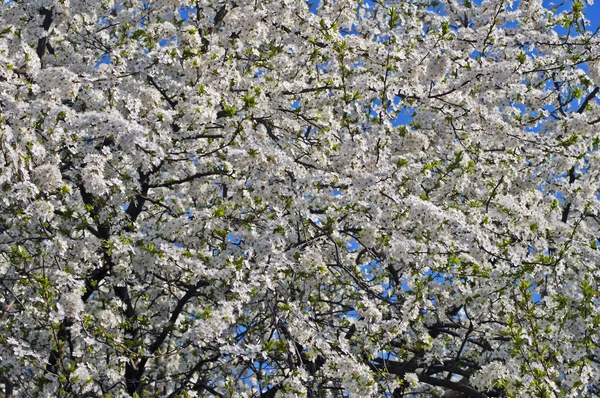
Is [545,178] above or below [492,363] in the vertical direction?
above

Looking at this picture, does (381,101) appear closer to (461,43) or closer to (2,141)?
(461,43)

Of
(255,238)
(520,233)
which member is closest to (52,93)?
(255,238)

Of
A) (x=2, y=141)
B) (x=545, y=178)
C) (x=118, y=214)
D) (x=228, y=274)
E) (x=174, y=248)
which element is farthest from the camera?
(x=545, y=178)

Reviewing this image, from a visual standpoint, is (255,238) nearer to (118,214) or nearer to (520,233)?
(118,214)

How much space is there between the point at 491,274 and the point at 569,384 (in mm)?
1881

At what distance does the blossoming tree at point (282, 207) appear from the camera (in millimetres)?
8516

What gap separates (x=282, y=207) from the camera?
9438 millimetres

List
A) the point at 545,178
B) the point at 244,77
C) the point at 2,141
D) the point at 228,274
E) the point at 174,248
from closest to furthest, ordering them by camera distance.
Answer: the point at 2,141, the point at 228,274, the point at 174,248, the point at 244,77, the point at 545,178

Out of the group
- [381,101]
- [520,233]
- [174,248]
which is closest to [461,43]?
[381,101]

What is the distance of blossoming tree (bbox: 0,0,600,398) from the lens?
27.9ft

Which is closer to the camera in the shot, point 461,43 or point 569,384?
point 569,384

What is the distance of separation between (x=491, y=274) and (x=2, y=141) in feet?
21.4

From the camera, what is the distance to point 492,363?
9.50 m

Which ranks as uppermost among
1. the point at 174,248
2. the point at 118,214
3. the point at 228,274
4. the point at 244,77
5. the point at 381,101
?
the point at 244,77
